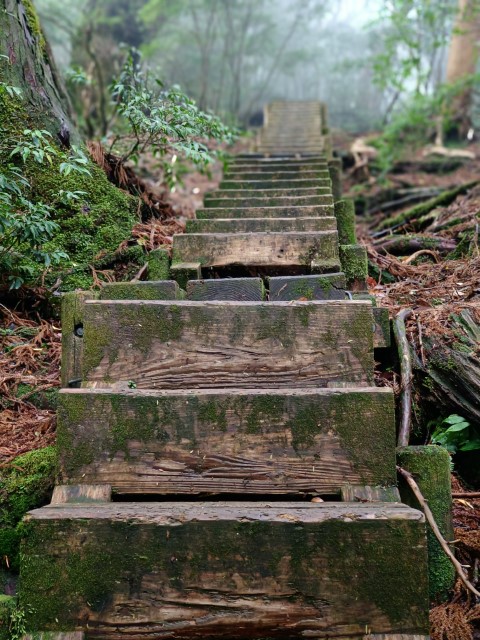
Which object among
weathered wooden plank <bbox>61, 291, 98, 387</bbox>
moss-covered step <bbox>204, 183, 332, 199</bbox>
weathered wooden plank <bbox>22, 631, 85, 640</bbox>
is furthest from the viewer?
moss-covered step <bbox>204, 183, 332, 199</bbox>

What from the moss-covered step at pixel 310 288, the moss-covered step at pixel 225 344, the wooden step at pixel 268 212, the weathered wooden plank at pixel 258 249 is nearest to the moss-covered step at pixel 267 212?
the wooden step at pixel 268 212

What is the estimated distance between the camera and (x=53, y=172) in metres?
3.59

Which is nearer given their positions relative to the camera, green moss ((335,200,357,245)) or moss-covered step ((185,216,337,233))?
moss-covered step ((185,216,337,233))

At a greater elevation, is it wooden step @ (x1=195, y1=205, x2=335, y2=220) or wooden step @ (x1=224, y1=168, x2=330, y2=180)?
wooden step @ (x1=224, y1=168, x2=330, y2=180)

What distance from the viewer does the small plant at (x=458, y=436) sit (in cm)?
230

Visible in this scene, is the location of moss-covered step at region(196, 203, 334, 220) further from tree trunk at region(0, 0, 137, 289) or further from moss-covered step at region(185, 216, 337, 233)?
tree trunk at region(0, 0, 137, 289)

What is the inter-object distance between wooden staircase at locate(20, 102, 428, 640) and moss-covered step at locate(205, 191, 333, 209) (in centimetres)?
177

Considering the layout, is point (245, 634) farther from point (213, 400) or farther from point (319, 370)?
point (319, 370)

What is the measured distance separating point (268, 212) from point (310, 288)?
1.57 m

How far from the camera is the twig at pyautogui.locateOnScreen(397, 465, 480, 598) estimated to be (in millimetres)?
1704

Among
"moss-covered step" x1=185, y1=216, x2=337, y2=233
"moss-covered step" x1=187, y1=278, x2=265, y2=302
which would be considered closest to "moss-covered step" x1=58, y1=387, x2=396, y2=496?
"moss-covered step" x1=187, y1=278, x2=265, y2=302

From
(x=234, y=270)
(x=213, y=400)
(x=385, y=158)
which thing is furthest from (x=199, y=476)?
(x=385, y=158)

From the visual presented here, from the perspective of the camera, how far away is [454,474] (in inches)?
92.2

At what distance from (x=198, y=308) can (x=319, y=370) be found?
605 mm
